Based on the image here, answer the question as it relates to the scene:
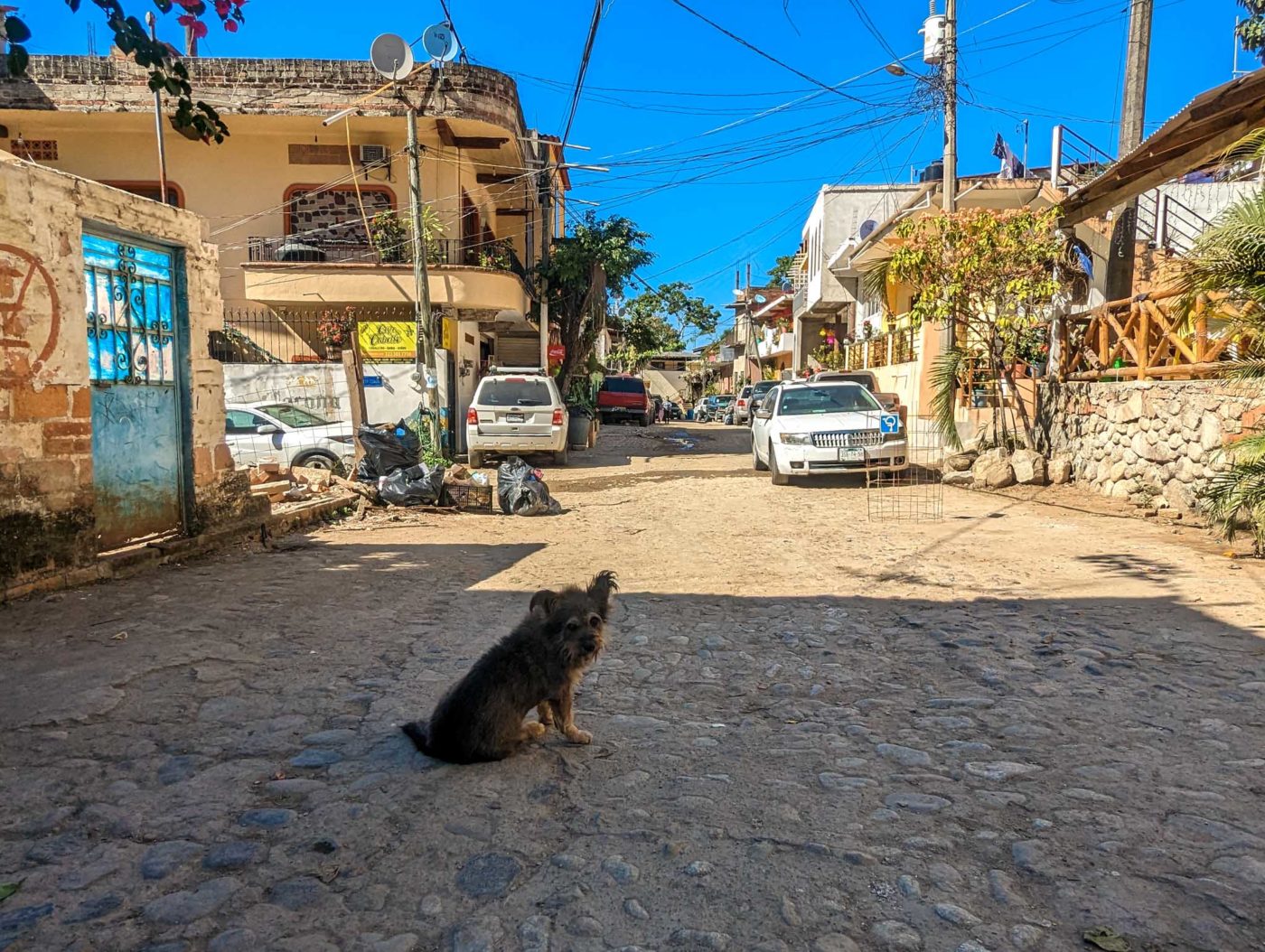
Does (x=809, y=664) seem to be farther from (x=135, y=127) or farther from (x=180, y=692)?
(x=135, y=127)

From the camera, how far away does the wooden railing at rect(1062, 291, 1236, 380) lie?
9672 millimetres

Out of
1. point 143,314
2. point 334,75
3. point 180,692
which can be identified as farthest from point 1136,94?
point 180,692

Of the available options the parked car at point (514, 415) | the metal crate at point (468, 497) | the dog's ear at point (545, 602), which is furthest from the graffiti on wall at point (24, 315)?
the parked car at point (514, 415)

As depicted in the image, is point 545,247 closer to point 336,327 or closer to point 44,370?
point 336,327

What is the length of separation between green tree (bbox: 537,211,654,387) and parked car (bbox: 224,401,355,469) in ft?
33.5

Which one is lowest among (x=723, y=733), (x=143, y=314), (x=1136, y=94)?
(x=723, y=733)

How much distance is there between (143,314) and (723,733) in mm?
6375

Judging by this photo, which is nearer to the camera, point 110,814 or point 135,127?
point 110,814

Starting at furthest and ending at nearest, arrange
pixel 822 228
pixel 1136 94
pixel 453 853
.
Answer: pixel 822 228, pixel 1136 94, pixel 453 853

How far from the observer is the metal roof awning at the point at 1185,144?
848cm

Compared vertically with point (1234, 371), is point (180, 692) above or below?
below

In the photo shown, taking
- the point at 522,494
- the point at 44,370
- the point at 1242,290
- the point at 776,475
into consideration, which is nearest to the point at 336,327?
the point at 522,494

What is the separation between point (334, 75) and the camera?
18906mm

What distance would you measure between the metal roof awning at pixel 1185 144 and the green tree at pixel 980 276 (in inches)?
32.4
